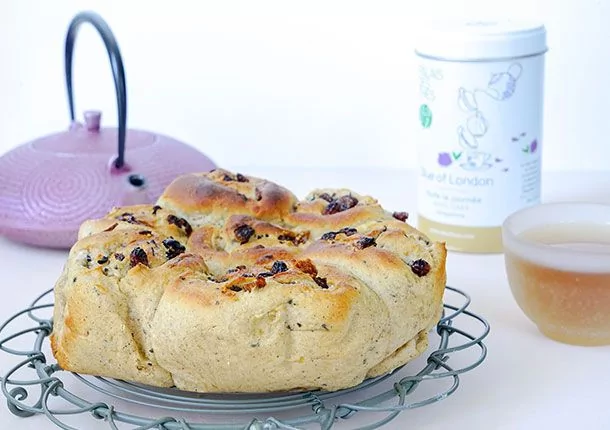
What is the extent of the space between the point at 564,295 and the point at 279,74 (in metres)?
0.78

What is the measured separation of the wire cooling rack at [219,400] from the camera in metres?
0.71

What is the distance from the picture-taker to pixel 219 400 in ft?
2.51

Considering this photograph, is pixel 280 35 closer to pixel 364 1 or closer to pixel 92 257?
pixel 364 1

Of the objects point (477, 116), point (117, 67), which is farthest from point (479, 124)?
point (117, 67)

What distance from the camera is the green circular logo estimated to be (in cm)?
115

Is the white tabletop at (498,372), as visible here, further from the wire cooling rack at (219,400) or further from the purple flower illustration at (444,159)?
the purple flower illustration at (444,159)

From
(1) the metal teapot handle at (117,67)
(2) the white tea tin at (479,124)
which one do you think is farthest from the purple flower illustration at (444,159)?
(1) the metal teapot handle at (117,67)

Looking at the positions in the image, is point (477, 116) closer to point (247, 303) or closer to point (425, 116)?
point (425, 116)

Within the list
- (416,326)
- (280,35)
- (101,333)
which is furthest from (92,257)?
(280,35)

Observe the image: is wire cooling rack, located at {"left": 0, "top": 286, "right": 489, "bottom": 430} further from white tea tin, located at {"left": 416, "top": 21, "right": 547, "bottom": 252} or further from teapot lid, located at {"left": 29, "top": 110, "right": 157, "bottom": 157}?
teapot lid, located at {"left": 29, "top": 110, "right": 157, "bottom": 157}

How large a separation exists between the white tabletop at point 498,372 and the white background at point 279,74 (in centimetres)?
44

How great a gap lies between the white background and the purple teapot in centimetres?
31

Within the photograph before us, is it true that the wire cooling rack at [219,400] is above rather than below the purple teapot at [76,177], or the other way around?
below

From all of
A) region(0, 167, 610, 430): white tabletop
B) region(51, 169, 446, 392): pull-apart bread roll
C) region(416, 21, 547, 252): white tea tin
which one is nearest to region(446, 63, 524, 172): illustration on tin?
region(416, 21, 547, 252): white tea tin
